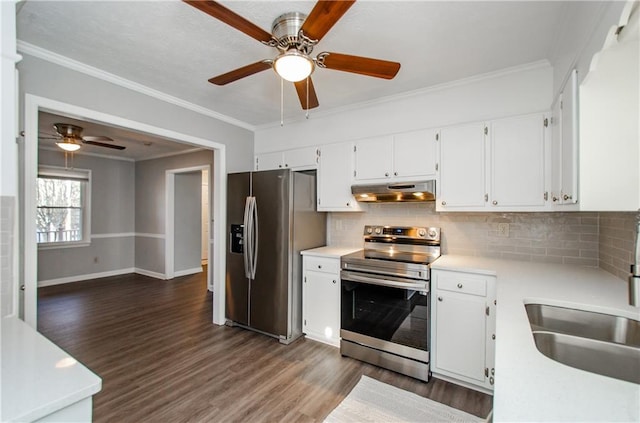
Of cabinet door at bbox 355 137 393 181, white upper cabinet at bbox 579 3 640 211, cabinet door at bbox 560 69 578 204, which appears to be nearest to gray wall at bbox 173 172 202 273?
cabinet door at bbox 355 137 393 181

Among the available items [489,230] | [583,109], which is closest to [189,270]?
[489,230]

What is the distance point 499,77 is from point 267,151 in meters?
2.61

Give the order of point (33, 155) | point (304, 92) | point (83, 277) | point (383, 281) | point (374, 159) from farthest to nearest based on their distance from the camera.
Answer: point (83, 277) < point (374, 159) < point (383, 281) < point (304, 92) < point (33, 155)

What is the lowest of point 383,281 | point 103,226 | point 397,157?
point 383,281

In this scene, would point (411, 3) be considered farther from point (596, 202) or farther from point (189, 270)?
point (189, 270)

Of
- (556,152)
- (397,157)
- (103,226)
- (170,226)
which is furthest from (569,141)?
(103,226)

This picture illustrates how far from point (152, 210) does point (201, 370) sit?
4.52 meters

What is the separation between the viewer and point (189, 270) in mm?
6098

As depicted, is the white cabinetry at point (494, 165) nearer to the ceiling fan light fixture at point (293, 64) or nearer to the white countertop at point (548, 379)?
the white countertop at point (548, 379)

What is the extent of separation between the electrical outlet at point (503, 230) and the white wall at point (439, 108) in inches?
37.4

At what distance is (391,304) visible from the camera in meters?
2.43

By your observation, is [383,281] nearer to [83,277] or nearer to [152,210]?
[152,210]

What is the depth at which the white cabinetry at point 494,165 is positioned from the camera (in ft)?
7.13

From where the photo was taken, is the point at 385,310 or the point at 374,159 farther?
the point at 374,159
